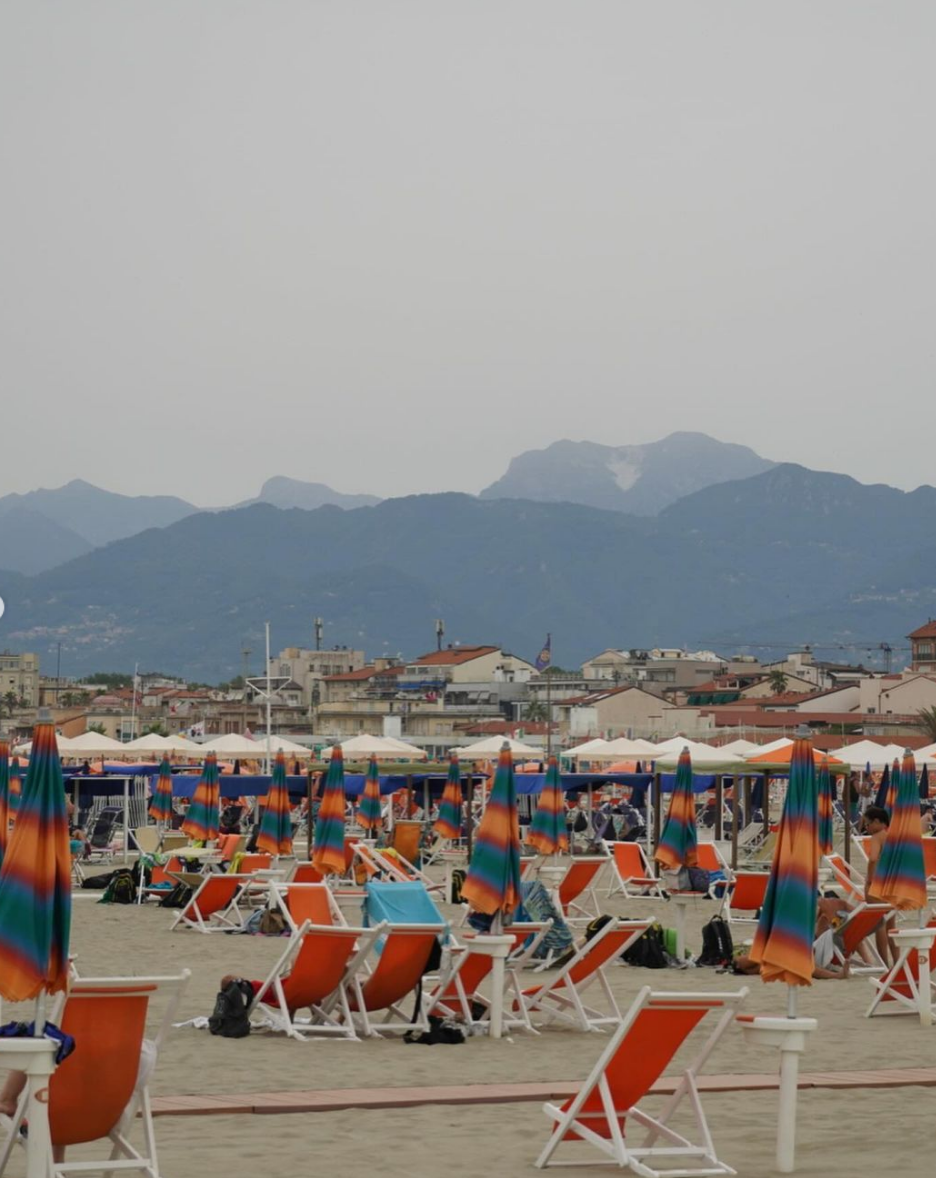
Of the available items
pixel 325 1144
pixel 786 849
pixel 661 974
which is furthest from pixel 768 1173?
pixel 661 974

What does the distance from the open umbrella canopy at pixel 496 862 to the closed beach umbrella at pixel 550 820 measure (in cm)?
1033

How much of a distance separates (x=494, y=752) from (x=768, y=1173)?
29.5 m

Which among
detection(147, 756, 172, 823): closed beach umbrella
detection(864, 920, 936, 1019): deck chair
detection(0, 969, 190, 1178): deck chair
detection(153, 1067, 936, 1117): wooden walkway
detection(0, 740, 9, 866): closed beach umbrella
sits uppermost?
detection(0, 740, 9, 866): closed beach umbrella

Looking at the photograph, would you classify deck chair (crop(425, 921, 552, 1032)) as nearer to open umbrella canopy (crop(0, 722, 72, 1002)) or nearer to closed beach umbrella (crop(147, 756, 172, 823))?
open umbrella canopy (crop(0, 722, 72, 1002))

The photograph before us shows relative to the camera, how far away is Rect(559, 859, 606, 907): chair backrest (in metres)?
15.4

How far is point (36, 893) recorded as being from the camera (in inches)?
229

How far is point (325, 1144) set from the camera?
6.82 meters

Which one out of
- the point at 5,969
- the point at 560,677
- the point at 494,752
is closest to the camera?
the point at 5,969

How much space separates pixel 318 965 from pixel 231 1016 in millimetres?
517

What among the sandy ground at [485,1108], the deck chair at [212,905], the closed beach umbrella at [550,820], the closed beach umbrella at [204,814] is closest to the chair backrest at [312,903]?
the sandy ground at [485,1108]

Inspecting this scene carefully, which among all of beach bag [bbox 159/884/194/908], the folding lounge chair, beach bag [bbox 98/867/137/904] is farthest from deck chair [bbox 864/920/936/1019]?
beach bag [bbox 98/867/137/904]

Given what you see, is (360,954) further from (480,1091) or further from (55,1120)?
(55,1120)

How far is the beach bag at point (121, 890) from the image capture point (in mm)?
20406

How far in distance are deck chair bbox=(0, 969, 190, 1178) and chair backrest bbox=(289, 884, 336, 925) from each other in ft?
17.6
